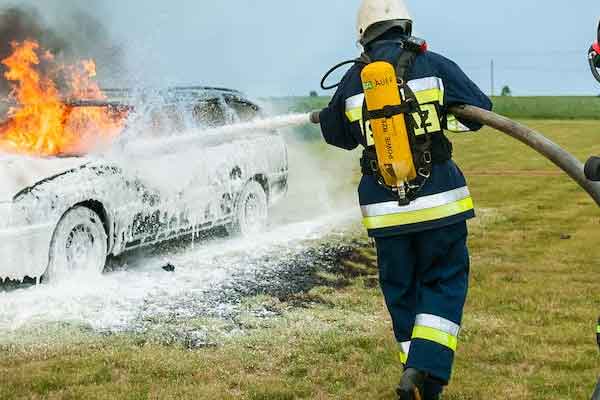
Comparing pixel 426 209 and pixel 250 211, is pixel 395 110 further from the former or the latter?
pixel 250 211

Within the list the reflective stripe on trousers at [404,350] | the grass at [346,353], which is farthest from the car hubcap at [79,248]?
the reflective stripe on trousers at [404,350]

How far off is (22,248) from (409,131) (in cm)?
378

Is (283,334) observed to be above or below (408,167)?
below

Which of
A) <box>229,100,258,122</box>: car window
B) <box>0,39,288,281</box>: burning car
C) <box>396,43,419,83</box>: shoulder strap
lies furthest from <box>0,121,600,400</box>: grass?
<box>229,100,258,122</box>: car window

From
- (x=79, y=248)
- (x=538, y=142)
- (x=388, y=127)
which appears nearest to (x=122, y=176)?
(x=79, y=248)

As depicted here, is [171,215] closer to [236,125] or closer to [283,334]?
[236,125]

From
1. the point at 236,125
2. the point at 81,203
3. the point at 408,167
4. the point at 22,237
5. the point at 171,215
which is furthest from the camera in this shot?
the point at 236,125

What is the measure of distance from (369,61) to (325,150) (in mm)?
16275

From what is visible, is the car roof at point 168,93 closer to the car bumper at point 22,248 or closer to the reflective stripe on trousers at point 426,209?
the car bumper at point 22,248

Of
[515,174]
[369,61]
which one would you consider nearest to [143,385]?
[369,61]

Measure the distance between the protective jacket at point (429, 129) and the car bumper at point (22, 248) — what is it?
11.1ft

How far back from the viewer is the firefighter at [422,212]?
13.7ft

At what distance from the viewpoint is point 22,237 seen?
22.0ft

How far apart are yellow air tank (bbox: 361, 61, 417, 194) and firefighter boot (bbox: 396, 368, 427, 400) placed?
0.90 metres
